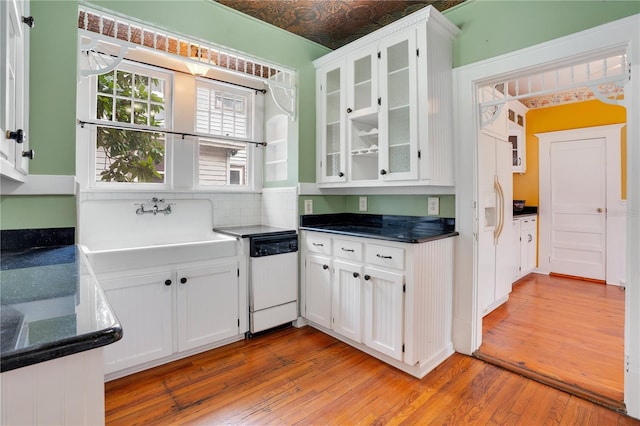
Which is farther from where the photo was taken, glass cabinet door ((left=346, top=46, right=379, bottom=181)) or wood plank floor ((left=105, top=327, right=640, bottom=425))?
glass cabinet door ((left=346, top=46, right=379, bottom=181))

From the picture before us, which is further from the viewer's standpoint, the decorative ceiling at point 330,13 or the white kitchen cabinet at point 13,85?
the decorative ceiling at point 330,13

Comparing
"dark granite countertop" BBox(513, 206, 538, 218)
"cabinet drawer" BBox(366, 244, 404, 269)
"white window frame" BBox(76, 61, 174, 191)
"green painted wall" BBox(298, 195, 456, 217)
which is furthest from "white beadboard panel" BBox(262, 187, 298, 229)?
"dark granite countertop" BBox(513, 206, 538, 218)

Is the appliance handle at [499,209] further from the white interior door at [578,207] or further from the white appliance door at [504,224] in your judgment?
the white interior door at [578,207]

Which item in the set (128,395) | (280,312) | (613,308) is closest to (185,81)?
(280,312)

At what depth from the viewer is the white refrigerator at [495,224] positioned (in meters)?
2.85

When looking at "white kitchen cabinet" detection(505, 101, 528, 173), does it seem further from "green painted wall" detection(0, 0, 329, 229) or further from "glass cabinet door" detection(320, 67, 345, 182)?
"green painted wall" detection(0, 0, 329, 229)

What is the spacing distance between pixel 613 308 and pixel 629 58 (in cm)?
278

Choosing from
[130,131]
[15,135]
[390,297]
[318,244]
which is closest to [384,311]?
[390,297]

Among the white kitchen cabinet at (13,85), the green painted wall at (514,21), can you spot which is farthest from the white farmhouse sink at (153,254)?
the green painted wall at (514,21)

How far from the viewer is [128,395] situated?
6.28ft

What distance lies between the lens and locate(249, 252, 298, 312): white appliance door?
2.64m

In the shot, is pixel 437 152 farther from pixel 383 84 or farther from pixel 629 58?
pixel 629 58

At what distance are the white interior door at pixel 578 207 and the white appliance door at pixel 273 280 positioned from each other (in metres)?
4.14

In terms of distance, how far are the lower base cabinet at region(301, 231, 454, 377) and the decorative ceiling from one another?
177 cm
